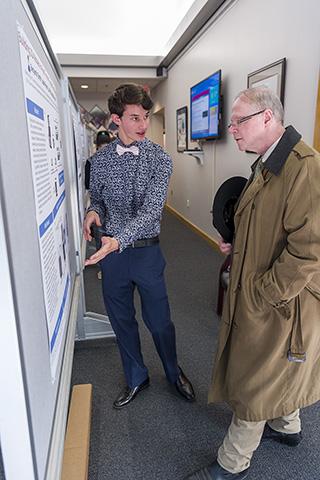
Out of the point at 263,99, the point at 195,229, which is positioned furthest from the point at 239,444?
the point at 195,229

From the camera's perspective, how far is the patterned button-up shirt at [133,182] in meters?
1.54

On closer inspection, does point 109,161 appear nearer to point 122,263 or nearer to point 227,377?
point 122,263

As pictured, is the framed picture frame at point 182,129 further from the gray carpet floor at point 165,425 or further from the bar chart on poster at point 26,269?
the bar chart on poster at point 26,269

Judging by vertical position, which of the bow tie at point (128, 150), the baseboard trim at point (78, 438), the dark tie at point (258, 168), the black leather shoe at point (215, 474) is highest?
A: the bow tie at point (128, 150)

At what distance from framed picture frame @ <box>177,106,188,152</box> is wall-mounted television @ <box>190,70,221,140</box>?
2.01ft

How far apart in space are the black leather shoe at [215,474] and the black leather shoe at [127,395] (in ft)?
1.87

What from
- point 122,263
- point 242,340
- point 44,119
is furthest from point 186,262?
point 44,119

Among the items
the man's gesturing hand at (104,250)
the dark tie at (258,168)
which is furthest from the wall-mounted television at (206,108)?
the man's gesturing hand at (104,250)

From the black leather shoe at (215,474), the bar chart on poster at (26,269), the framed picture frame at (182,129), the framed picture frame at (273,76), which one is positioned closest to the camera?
the bar chart on poster at (26,269)

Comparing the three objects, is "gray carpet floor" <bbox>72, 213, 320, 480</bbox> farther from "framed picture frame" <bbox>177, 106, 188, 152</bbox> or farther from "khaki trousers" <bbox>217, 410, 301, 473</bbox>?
"framed picture frame" <bbox>177, 106, 188, 152</bbox>

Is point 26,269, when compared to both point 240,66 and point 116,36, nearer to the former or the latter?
point 240,66

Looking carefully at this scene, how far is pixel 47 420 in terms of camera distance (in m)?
0.65

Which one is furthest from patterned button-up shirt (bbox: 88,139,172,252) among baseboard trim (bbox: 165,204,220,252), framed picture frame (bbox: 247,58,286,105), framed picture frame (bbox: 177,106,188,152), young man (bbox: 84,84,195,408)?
framed picture frame (bbox: 177,106,188,152)

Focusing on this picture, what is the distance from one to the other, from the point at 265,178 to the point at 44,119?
2.46 ft
